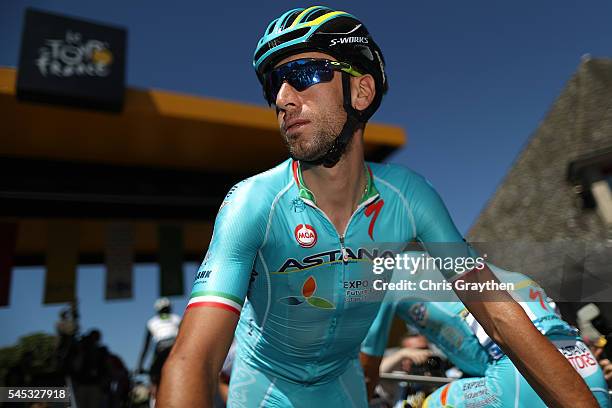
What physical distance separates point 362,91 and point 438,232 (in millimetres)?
782

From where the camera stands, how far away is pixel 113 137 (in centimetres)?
1114

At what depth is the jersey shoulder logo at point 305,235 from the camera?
1943mm

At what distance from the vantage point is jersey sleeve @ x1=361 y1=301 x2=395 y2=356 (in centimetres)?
313

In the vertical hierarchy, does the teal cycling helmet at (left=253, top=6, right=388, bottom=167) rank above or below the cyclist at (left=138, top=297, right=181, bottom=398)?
above

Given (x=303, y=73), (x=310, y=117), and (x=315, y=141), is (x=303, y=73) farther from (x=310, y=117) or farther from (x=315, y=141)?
(x=315, y=141)

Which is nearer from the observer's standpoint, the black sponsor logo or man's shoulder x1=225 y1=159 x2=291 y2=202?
man's shoulder x1=225 y1=159 x2=291 y2=202

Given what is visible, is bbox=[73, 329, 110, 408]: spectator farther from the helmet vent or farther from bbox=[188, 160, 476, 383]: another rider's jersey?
the helmet vent

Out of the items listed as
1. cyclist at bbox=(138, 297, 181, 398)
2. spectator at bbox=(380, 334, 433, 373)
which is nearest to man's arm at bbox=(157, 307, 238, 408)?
spectator at bbox=(380, 334, 433, 373)

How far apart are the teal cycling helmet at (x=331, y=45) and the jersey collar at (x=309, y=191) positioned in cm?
12

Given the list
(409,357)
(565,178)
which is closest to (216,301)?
(409,357)

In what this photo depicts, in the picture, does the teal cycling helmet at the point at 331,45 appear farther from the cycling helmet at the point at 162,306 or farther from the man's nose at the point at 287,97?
the cycling helmet at the point at 162,306

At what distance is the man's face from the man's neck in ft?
0.42

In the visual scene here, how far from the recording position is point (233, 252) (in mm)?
1597

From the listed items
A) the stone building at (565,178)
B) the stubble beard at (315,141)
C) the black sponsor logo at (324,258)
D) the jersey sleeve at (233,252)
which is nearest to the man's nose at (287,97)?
the stubble beard at (315,141)
